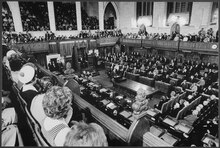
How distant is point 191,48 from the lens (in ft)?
43.1

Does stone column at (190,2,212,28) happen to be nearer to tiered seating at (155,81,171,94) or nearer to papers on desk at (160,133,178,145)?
tiered seating at (155,81,171,94)

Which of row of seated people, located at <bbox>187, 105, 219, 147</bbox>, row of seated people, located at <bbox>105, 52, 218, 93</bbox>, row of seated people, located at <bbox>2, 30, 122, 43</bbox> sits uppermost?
row of seated people, located at <bbox>2, 30, 122, 43</bbox>

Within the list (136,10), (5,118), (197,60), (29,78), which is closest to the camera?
(5,118)

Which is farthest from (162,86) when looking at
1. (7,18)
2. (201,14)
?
(7,18)

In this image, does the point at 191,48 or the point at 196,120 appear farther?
the point at 191,48

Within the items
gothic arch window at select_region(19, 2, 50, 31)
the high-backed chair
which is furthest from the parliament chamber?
gothic arch window at select_region(19, 2, 50, 31)

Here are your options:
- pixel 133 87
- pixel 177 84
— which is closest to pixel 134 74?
pixel 133 87

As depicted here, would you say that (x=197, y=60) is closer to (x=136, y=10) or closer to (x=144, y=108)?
(x=136, y=10)

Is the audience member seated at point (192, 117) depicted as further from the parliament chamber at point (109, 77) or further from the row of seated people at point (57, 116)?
the row of seated people at point (57, 116)

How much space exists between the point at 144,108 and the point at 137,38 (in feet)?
54.6

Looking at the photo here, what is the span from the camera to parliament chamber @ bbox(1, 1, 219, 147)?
82.7 inches

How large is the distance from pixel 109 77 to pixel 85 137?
12.6 metres

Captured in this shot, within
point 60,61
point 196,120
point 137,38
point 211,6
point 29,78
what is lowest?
point 196,120

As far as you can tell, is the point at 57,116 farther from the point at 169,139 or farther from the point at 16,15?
the point at 16,15
